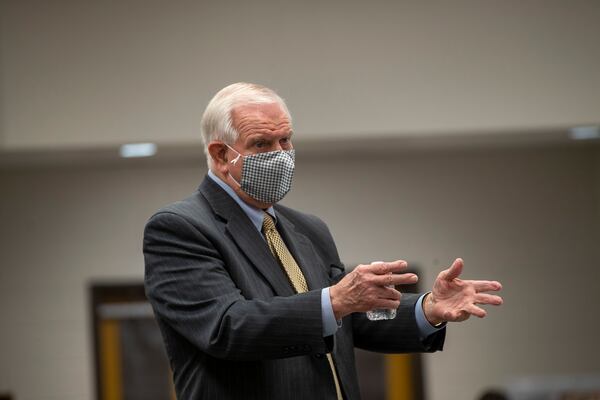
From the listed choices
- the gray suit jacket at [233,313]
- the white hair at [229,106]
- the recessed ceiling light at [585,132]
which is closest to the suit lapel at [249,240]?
the gray suit jacket at [233,313]

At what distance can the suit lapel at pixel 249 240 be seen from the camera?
2049 mm

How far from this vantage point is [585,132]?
525 cm

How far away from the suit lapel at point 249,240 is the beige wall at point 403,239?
3.75 meters

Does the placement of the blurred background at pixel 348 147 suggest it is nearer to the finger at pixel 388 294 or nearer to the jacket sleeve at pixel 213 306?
the jacket sleeve at pixel 213 306

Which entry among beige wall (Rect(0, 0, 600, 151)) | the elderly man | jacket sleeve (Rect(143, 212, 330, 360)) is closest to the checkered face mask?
the elderly man

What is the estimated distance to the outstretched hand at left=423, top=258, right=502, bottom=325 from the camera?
78.2 inches

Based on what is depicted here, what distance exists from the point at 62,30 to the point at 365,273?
10.4 ft

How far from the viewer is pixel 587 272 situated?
6.27 meters

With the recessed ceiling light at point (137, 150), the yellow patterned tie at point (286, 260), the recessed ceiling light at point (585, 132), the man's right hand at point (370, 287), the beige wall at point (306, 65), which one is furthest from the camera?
the recessed ceiling light at point (585, 132)

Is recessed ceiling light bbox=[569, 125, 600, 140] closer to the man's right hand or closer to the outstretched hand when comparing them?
the outstretched hand

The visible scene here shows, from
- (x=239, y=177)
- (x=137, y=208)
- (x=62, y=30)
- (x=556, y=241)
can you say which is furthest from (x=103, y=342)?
(x=239, y=177)

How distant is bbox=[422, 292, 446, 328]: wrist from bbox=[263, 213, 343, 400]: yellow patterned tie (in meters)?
0.23

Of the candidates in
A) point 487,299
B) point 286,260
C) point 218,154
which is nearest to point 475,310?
point 487,299

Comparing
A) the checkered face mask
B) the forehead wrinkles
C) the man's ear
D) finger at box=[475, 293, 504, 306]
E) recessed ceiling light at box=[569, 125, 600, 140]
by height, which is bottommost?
finger at box=[475, 293, 504, 306]
